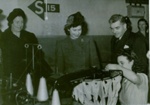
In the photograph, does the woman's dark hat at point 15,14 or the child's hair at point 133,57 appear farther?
the child's hair at point 133,57

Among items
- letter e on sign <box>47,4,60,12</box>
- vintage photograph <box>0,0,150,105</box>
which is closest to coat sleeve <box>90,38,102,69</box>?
vintage photograph <box>0,0,150,105</box>

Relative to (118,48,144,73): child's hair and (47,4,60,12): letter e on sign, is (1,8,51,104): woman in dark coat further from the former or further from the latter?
(118,48,144,73): child's hair

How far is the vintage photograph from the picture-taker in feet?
3.37

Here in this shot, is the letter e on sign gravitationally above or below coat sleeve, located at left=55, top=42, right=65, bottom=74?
above

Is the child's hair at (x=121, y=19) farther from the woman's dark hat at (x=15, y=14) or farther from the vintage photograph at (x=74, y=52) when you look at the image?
the woman's dark hat at (x=15, y=14)

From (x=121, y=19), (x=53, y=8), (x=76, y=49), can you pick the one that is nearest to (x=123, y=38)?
(x=121, y=19)

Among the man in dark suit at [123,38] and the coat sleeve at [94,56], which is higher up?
the man in dark suit at [123,38]

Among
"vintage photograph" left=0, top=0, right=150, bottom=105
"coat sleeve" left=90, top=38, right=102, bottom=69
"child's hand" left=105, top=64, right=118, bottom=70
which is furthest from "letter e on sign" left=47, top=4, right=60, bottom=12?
"child's hand" left=105, top=64, right=118, bottom=70

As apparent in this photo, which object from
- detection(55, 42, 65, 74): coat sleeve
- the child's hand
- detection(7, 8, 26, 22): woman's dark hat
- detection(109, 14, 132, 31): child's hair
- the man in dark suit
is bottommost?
the child's hand

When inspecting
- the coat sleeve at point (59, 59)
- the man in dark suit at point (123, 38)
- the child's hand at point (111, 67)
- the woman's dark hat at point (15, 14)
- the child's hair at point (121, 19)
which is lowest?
the child's hand at point (111, 67)

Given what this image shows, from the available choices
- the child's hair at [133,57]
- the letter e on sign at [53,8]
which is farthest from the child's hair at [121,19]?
the letter e on sign at [53,8]

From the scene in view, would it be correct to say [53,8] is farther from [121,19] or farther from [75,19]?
[121,19]

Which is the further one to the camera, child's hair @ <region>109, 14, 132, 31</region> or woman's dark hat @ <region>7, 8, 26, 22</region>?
child's hair @ <region>109, 14, 132, 31</region>

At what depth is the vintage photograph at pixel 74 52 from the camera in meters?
1.03
